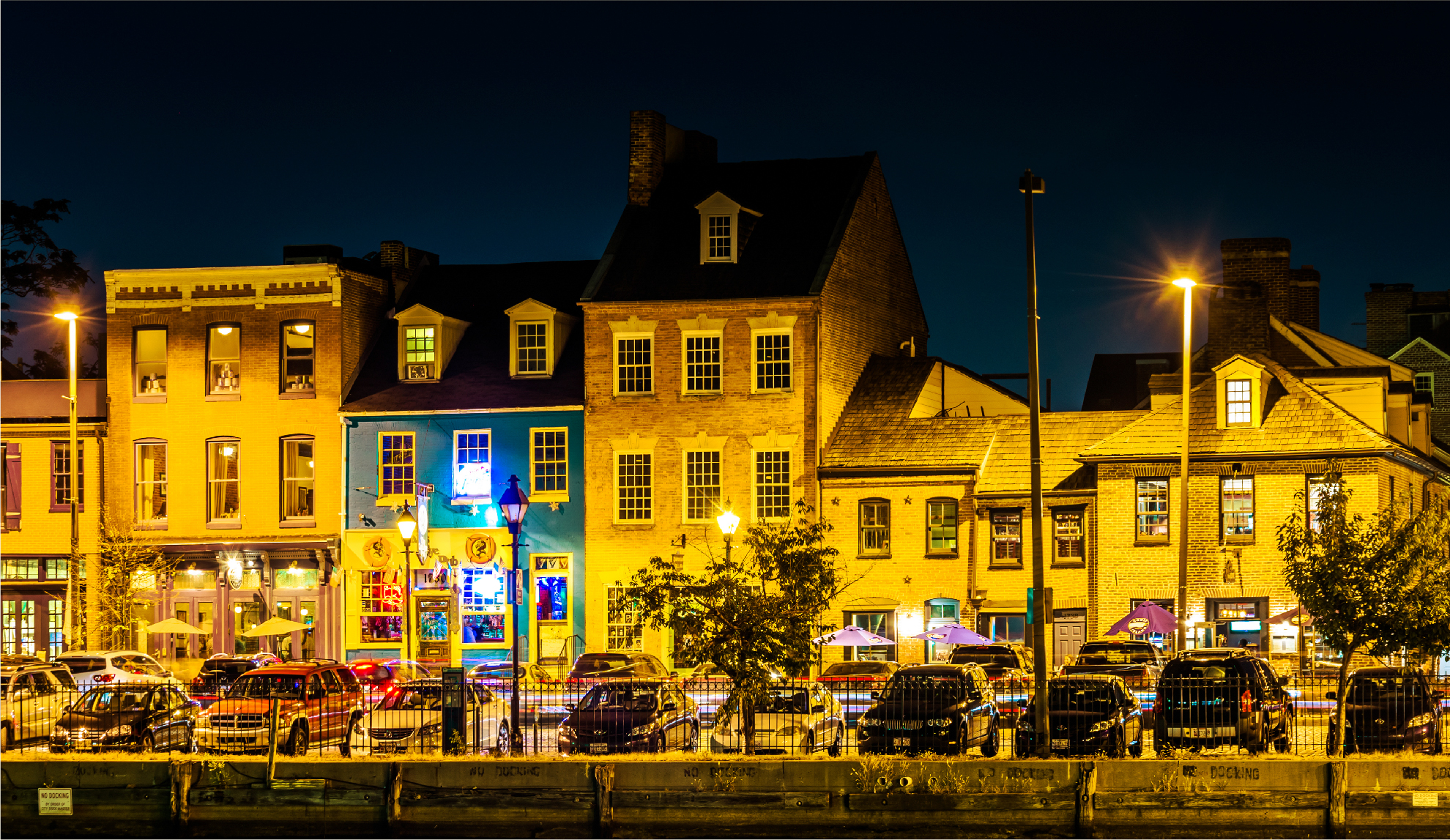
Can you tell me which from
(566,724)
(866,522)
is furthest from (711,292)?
(566,724)

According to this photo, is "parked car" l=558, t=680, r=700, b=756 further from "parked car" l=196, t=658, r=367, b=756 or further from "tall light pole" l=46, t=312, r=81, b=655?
"tall light pole" l=46, t=312, r=81, b=655

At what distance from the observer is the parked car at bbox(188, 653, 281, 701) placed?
33.5 metres

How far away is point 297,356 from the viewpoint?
5472 cm

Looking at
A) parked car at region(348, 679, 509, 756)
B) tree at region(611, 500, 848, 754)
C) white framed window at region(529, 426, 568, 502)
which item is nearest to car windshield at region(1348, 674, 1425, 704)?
tree at region(611, 500, 848, 754)

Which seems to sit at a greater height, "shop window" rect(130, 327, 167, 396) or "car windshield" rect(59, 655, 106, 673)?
"shop window" rect(130, 327, 167, 396)

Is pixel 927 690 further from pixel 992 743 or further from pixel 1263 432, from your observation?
pixel 1263 432

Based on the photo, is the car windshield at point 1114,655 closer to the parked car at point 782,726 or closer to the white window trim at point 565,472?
the parked car at point 782,726

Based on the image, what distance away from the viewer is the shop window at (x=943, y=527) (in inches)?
1969

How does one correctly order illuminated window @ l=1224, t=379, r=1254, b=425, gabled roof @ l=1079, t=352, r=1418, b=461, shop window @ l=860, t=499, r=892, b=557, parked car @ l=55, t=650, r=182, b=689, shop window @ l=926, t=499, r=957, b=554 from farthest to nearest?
shop window @ l=860, t=499, r=892, b=557
shop window @ l=926, t=499, r=957, b=554
illuminated window @ l=1224, t=379, r=1254, b=425
gabled roof @ l=1079, t=352, r=1418, b=461
parked car @ l=55, t=650, r=182, b=689

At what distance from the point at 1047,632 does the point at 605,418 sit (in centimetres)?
1437

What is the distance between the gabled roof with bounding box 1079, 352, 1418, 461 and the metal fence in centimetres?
1518

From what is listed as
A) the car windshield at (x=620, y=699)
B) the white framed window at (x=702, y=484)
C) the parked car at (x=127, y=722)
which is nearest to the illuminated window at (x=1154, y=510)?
the white framed window at (x=702, y=484)

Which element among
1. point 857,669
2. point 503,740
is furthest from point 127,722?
point 857,669

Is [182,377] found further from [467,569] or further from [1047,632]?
[1047,632]
